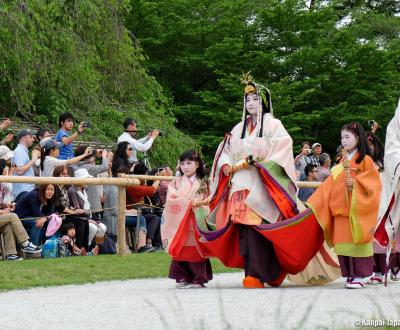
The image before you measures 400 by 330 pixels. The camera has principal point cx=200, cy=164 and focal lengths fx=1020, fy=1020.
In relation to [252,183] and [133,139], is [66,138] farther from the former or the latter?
[252,183]

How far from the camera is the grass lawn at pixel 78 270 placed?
1031 centimetres

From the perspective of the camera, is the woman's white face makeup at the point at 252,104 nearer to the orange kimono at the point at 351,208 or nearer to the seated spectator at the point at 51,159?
the orange kimono at the point at 351,208

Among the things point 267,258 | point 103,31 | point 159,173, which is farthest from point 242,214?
point 103,31

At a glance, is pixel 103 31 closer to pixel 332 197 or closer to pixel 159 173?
pixel 159 173

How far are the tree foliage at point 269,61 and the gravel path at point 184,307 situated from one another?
17.3 meters

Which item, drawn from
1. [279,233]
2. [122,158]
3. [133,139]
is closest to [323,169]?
[133,139]

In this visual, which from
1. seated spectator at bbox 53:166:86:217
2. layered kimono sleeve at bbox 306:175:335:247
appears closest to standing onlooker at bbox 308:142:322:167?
seated spectator at bbox 53:166:86:217

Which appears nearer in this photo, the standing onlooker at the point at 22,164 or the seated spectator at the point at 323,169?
the standing onlooker at the point at 22,164

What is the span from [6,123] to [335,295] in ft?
19.2

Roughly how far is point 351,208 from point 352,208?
1 centimetres

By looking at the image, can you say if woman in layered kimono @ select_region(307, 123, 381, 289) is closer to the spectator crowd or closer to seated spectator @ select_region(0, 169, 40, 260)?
the spectator crowd

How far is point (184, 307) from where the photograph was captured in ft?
25.6

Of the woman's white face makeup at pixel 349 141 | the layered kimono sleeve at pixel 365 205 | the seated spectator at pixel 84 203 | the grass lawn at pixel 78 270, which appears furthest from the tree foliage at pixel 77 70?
the layered kimono sleeve at pixel 365 205

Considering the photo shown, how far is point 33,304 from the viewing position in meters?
8.25
